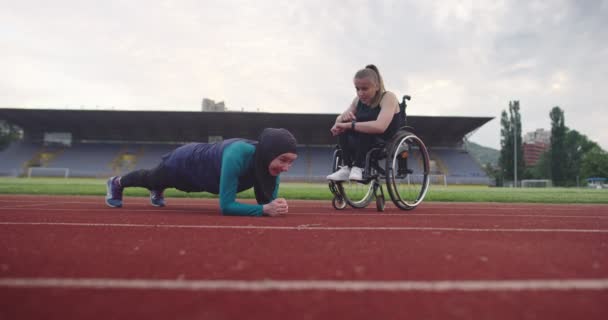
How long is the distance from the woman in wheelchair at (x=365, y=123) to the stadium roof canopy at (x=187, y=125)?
23.3m

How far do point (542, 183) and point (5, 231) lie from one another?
37.3 m

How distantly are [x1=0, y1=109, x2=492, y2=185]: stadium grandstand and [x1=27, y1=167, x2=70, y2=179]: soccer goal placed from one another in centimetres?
8

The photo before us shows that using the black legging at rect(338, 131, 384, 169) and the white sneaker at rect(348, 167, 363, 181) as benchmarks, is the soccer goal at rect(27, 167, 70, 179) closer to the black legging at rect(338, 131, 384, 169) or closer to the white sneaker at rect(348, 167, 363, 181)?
the black legging at rect(338, 131, 384, 169)

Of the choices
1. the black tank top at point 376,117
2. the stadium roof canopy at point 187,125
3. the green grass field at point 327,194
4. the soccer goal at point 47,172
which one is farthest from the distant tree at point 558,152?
the soccer goal at point 47,172

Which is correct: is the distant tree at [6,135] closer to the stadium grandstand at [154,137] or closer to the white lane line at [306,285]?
the stadium grandstand at [154,137]

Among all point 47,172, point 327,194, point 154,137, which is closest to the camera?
point 327,194

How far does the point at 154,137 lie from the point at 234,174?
103 ft

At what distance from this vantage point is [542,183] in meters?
31.5

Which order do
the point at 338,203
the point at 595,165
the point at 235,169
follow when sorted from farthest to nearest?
the point at 595,165, the point at 338,203, the point at 235,169

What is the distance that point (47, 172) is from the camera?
26844 millimetres

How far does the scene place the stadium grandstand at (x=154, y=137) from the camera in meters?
27.7

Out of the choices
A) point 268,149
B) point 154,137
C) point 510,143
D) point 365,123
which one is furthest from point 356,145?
point 510,143

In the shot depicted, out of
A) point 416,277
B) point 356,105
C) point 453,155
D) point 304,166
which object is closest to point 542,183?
point 453,155

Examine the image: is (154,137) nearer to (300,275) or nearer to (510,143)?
(300,275)
